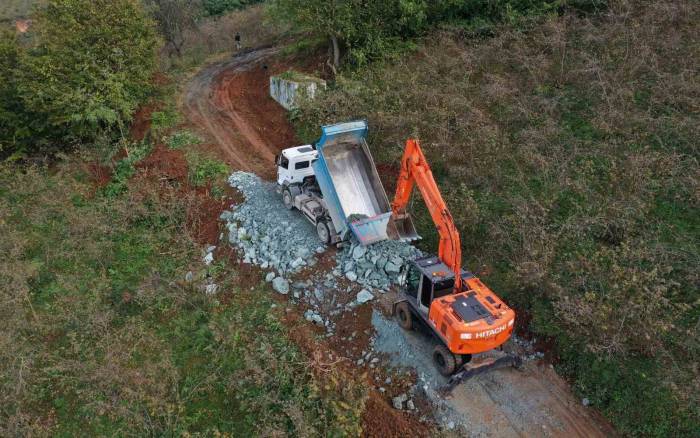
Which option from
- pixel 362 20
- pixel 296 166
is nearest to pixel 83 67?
pixel 296 166

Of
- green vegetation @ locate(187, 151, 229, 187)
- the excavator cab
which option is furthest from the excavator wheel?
green vegetation @ locate(187, 151, 229, 187)

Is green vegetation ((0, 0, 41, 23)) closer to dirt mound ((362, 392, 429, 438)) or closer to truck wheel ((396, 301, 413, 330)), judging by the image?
truck wheel ((396, 301, 413, 330))

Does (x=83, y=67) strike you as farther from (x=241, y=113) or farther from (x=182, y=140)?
(x=241, y=113)

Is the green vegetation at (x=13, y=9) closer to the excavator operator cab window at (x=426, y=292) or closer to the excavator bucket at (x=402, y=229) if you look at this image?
the excavator bucket at (x=402, y=229)

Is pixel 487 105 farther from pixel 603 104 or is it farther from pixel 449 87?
pixel 603 104

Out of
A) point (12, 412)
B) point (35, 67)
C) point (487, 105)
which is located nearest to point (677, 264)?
point (487, 105)

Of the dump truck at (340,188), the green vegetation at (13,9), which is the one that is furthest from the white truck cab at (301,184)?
the green vegetation at (13,9)
